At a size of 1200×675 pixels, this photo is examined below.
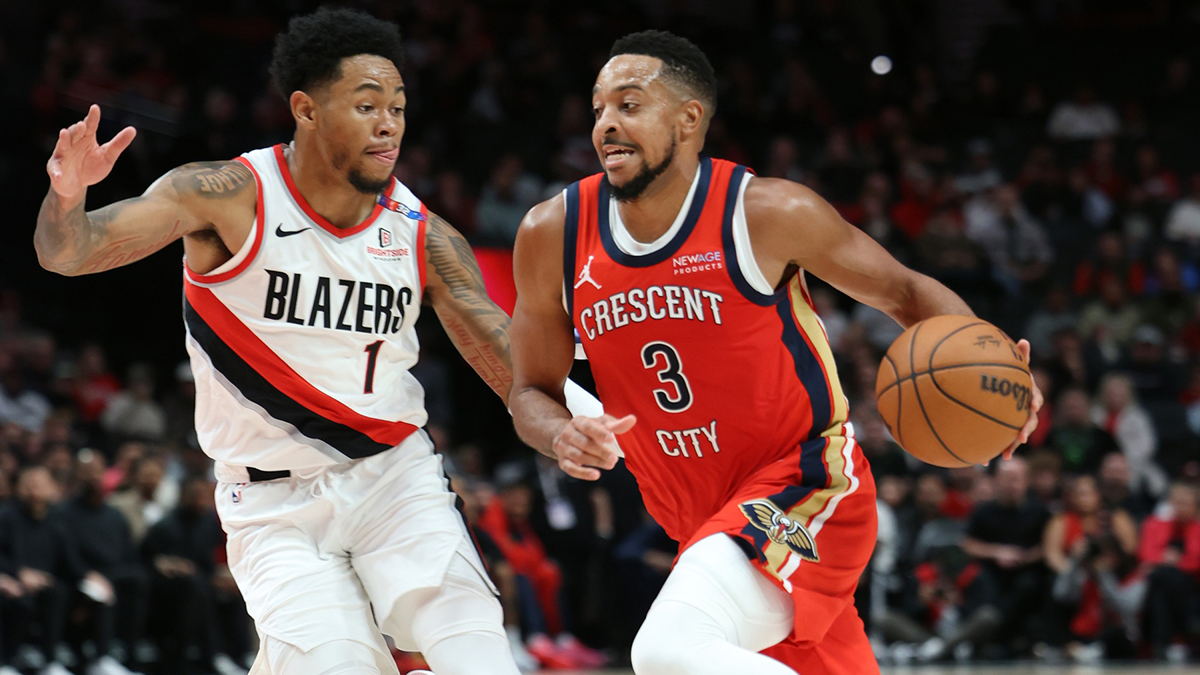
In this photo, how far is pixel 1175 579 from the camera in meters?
11.3

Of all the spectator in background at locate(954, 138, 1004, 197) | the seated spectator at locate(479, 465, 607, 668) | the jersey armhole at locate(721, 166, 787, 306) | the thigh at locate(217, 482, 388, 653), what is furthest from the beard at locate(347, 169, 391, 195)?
the spectator in background at locate(954, 138, 1004, 197)

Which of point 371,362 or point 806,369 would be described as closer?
point 806,369

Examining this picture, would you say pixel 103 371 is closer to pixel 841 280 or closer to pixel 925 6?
pixel 841 280

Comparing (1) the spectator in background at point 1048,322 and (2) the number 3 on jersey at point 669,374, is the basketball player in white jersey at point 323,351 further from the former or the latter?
(1) the spectator in background at point 1048,322

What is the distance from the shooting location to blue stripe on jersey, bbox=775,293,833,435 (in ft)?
14.4

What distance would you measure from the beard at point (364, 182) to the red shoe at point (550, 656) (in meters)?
7.50

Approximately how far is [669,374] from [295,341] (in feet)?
4.06

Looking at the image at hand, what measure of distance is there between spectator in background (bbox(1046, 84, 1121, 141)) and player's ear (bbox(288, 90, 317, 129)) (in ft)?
46.4

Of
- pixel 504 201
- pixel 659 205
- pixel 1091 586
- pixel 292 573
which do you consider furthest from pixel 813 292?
pixel 292 573

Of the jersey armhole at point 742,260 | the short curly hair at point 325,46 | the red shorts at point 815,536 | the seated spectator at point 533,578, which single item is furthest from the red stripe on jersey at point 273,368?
the seated spectator at point 533,578

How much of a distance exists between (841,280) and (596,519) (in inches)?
317

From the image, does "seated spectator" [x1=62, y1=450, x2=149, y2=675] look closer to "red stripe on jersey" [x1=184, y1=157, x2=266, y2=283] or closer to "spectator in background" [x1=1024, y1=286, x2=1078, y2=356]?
"red stripe on jersey" [x1=184, y1=157, x2=266, y2=283]

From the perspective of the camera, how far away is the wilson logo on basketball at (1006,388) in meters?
4.27

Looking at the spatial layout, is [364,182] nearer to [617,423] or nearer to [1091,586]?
[617,423]
